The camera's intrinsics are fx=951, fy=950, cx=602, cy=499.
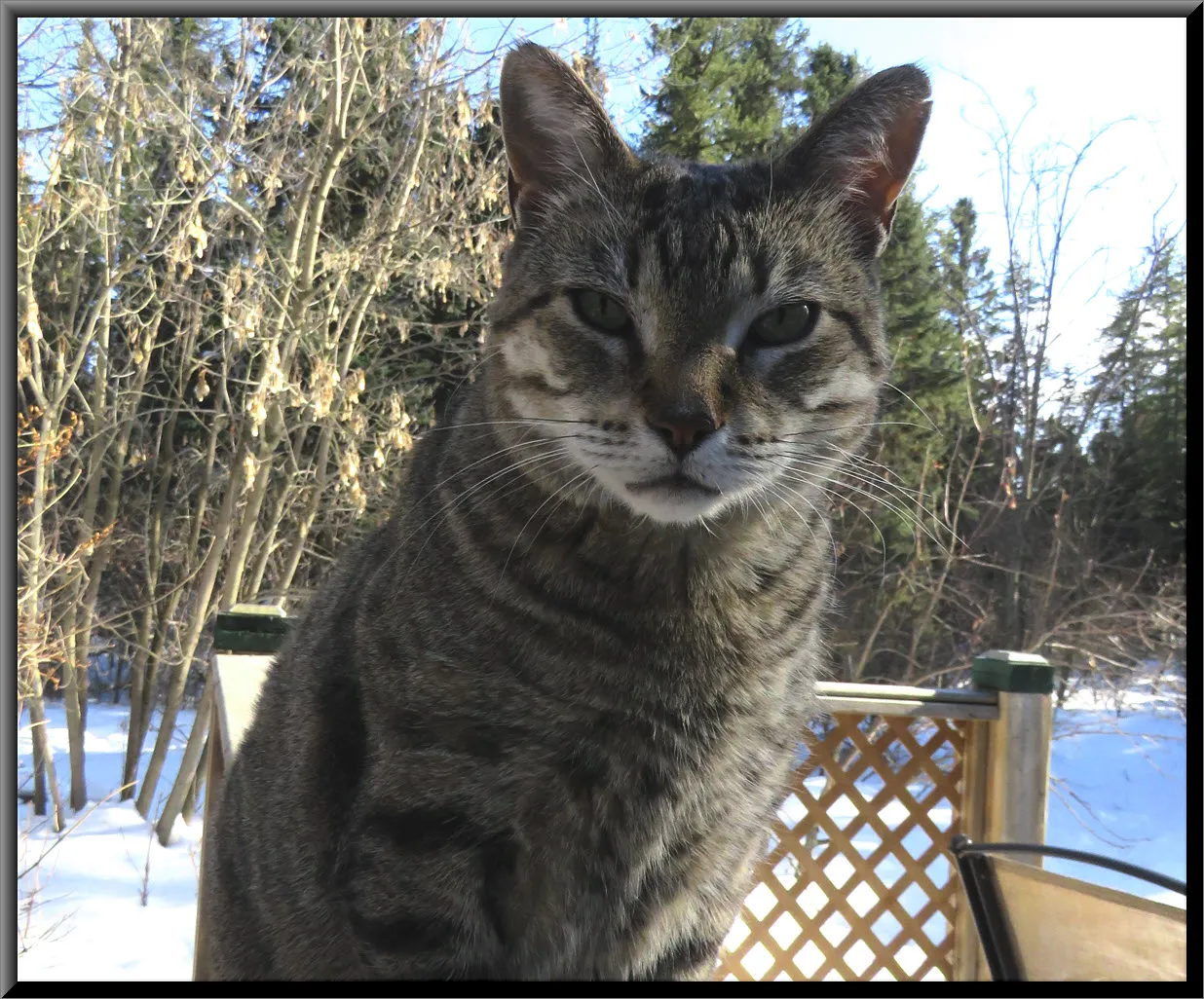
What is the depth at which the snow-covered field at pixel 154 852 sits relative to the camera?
2.34 meters

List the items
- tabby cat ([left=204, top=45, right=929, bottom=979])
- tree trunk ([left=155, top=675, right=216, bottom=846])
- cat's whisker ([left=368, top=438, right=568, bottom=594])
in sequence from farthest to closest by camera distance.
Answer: tree trunk ([left=155, top=675, right=216, bottom=846]), cat's whisker ([left=368, top=438, right=568, bottom=594]), tabby cat ([left=204, top=45, right=929, bottom=979])

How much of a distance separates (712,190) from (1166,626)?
3188 millimetres

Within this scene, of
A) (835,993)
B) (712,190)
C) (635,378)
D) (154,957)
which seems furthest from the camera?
(154,957)

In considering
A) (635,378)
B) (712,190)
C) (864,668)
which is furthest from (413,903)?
(864,668)

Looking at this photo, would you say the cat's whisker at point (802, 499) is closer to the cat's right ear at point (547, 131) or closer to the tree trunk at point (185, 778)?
the cat's right ear at point (547, 131)

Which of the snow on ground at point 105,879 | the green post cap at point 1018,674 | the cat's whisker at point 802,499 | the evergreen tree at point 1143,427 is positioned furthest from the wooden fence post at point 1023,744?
the snow on ground at point 105,879

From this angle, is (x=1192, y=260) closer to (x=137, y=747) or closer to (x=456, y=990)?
(x=456, y=990)

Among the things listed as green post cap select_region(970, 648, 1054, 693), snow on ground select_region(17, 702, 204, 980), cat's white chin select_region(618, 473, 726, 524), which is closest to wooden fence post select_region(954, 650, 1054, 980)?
green post cap select_region(970, 648, 1054, 693)

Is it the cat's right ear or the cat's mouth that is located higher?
the cat's right ear

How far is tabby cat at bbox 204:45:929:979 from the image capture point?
0.74m

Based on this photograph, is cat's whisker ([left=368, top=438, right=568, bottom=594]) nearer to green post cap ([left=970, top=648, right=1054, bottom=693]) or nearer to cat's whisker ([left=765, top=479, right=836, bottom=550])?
cat's whisker ([left=765, top=479, right=836, bottom=550])

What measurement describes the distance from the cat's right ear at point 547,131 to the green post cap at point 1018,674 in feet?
4.36

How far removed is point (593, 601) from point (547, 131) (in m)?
0.47

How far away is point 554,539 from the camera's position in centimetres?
86
